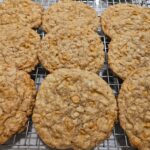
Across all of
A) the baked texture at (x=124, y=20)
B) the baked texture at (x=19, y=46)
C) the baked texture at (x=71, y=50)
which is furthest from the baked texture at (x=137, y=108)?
the baked texture at (x=19, y=46)

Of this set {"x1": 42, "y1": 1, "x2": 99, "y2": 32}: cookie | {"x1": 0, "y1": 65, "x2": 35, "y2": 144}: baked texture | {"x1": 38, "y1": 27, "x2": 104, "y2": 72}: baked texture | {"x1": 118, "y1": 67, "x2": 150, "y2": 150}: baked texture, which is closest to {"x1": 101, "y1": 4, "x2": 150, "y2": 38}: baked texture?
{"x1": 42, "y1": 1, "x2": 99, "y2": 32}: cookie

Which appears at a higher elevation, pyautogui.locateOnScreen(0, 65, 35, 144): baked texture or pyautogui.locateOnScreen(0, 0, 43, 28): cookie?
pyautogui.locateOnScreen(0, 0, 43, 28): cookie

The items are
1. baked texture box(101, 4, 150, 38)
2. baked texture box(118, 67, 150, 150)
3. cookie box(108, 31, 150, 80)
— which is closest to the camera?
baked texture box(118, 67, 150, 150)

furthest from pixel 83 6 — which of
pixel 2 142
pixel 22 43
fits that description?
pixel 2 142

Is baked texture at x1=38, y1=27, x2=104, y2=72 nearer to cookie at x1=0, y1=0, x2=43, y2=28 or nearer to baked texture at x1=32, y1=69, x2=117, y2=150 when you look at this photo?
baked texture at x1=32, y1=69, x2=117, y2=150

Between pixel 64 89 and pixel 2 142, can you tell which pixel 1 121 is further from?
pixel 64 89

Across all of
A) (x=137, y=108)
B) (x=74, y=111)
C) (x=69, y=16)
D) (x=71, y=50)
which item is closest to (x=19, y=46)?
(x=71, y=50)
